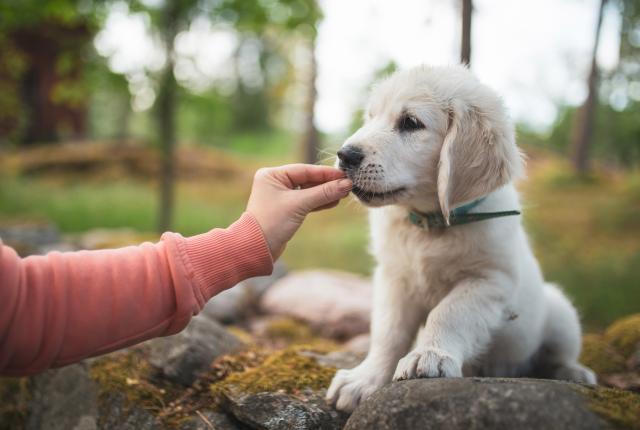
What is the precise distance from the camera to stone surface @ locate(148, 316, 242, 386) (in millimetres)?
2729

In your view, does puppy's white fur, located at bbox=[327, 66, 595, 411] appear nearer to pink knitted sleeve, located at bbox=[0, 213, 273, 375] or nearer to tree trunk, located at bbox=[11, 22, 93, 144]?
pink knitted sleeve, located at bbox=[0, 213, 273, 375]

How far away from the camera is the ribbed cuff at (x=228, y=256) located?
1.70m

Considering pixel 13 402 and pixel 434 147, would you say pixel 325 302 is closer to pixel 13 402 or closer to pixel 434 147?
pixel 13 402

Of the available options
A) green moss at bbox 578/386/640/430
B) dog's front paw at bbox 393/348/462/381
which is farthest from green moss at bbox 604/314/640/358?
dog's front paw at bbox 393/348/462/381

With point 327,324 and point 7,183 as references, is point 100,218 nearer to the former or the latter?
point 7,183

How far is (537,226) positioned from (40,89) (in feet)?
46.8

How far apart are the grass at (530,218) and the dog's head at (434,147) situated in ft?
13.2

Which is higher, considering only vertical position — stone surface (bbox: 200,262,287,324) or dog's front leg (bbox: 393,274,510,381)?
dog's front leg (bbox: 393,274,510,381)

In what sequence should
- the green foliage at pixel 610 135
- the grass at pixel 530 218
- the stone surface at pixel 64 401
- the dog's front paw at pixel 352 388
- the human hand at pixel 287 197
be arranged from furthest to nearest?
the green foliage at pixel 610 135 → the grass at pixel 530 218 → the stone surface at pixel 64 401 → the dog's front paw at pixel 352 388 → the human hand at pixel 287 197

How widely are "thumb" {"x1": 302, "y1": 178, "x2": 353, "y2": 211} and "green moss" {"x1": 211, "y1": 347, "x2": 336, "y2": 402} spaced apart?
93cm

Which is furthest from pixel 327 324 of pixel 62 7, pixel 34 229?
pixel 62 7

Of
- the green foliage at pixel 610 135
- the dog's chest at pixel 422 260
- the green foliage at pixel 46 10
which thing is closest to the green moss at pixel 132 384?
the dog's chest at pixel 422 260

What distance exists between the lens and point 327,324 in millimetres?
4750

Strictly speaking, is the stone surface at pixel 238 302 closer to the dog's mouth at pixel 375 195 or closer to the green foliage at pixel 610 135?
the dog's mouth at pixel 375 195
